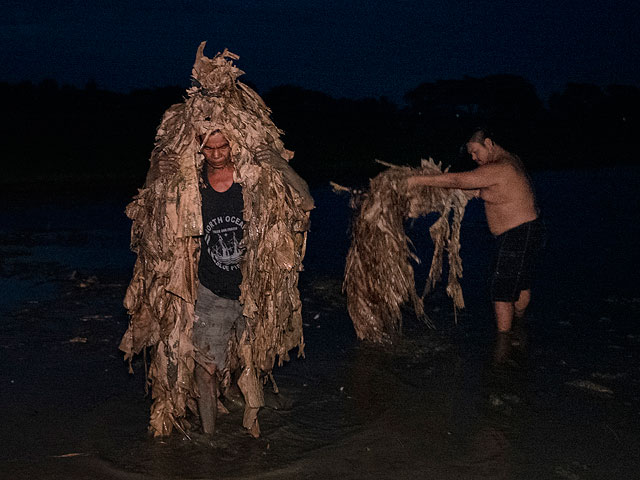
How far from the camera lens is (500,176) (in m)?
6.85

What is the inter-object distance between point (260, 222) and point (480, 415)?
2073mm

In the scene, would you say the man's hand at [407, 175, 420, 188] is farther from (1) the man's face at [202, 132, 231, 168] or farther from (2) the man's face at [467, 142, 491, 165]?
(1) the man's face at [202, 132, 231, 168]

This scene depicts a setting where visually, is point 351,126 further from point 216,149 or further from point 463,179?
point 216,149

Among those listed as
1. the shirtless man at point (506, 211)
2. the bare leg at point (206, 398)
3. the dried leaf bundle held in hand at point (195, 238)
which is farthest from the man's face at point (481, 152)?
the bare leg at point (206, 398)

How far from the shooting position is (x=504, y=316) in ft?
23.3

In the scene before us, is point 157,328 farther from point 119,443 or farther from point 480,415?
point 480,415

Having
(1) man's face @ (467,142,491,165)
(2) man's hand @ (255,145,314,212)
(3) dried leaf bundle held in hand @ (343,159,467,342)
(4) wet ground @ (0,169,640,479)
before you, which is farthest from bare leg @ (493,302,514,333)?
(2) man's hand @ (255,145,314,212)

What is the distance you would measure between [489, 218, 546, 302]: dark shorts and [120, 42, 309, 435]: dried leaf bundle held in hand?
267cm

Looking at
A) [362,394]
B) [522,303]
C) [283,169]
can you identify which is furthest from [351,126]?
[283,169]

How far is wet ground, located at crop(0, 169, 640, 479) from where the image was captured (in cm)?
463

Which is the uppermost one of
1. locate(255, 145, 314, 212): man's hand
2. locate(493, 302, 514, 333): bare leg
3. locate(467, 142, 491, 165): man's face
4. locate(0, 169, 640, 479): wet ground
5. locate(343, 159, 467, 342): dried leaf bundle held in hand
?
locate(467, 142, 491, 165): man's face

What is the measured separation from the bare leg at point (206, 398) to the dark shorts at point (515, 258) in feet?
10.1

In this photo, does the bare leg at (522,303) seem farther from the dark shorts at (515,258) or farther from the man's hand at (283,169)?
the man's hand at (283,169)

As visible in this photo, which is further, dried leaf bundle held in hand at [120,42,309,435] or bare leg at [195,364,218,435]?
bare leg at [195,364,218,435]
